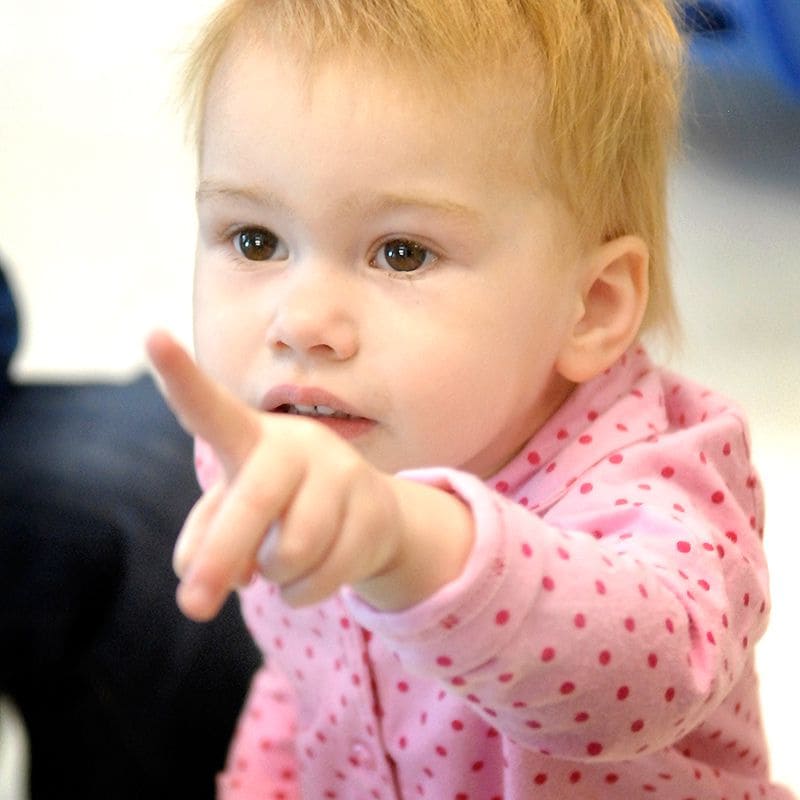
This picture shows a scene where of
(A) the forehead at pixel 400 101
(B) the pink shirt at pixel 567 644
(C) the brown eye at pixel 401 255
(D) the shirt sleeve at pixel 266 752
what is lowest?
(D) the shirt sleeve at pixel 266 752

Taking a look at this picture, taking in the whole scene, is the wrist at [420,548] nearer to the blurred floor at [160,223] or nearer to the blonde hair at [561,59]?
the blonde hair at [561,59]

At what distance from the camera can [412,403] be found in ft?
1.94

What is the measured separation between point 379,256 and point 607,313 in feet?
0.44

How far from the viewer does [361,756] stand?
0.71m

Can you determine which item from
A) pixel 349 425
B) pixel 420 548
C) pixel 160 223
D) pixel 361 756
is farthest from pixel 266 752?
pixel 160 223

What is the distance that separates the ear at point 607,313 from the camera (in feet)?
2.15

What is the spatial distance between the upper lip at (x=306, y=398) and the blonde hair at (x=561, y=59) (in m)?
0.14

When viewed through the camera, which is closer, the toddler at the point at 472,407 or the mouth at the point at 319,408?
the toddler at the point at 472,407

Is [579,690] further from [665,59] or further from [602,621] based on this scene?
[665,59]

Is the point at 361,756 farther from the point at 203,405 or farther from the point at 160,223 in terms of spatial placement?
the point at 160,223

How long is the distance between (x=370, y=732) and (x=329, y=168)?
0.98ft

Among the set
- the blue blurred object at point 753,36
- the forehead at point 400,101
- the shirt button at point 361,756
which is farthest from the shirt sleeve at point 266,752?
the blue blurred object at point 753,36

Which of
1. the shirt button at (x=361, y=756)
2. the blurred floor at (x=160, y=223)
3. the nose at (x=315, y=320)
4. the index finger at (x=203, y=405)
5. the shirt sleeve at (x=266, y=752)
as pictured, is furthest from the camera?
the blurred floor at (x=160, y=223)

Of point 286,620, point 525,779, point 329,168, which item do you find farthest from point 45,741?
point 329,168
